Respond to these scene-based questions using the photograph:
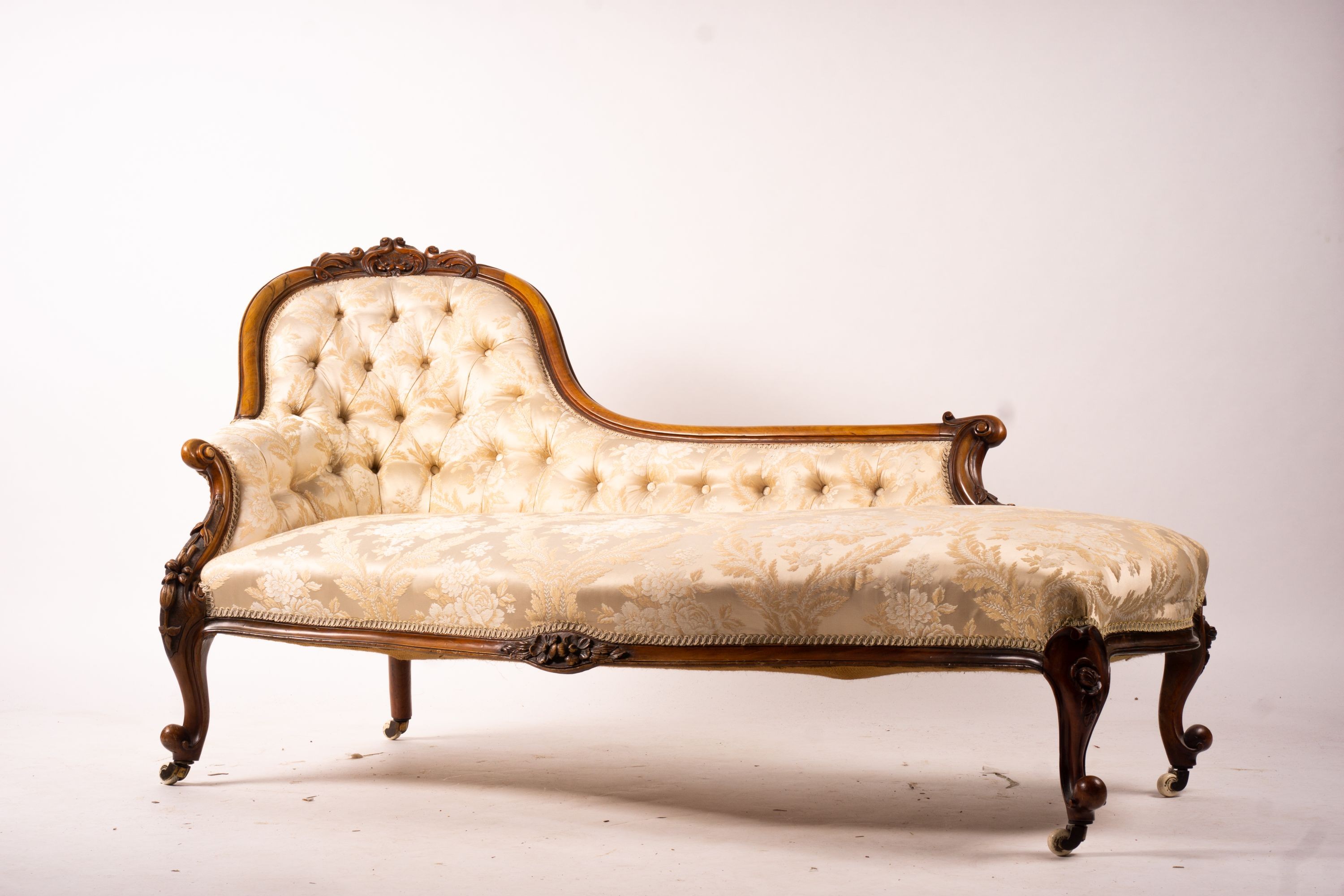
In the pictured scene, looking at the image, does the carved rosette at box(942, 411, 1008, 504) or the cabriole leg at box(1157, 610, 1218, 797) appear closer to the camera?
the cabriole leg at box(1157, 610, 1218, 797)

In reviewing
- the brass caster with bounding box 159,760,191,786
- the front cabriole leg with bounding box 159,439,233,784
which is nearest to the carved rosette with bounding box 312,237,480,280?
the front cabriole leg with bounding box 159,439,233,784

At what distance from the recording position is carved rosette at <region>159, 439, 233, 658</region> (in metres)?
2.01

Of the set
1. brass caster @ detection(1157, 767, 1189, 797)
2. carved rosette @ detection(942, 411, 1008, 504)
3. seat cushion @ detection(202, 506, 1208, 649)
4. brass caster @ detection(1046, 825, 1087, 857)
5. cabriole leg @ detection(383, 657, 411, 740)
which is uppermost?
carved rosette @ detection(942, 411, 1008, 504)

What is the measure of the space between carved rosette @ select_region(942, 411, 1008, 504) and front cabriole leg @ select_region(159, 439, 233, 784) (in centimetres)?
137

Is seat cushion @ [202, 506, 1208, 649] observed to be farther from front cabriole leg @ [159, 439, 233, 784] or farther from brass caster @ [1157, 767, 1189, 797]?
brass caster @ [1157, 767, 1189, 797]

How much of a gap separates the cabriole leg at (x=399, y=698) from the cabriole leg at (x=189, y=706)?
1.62 ft

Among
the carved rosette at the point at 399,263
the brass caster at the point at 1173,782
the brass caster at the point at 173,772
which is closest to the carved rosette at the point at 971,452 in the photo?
the brass caster at the point at 1173,782

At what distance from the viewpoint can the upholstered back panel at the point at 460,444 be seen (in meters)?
2.27

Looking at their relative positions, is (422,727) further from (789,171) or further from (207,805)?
(789,171)

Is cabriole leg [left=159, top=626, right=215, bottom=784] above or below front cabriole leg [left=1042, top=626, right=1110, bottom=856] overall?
below

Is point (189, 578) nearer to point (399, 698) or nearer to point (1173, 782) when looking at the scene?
point (399, 698)

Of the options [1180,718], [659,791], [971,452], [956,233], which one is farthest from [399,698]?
[956,233]

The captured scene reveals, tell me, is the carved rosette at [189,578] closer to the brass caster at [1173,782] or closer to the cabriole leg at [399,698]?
the cabriole leg at [399,698]

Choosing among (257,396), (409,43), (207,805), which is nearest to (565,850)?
(207,805)
